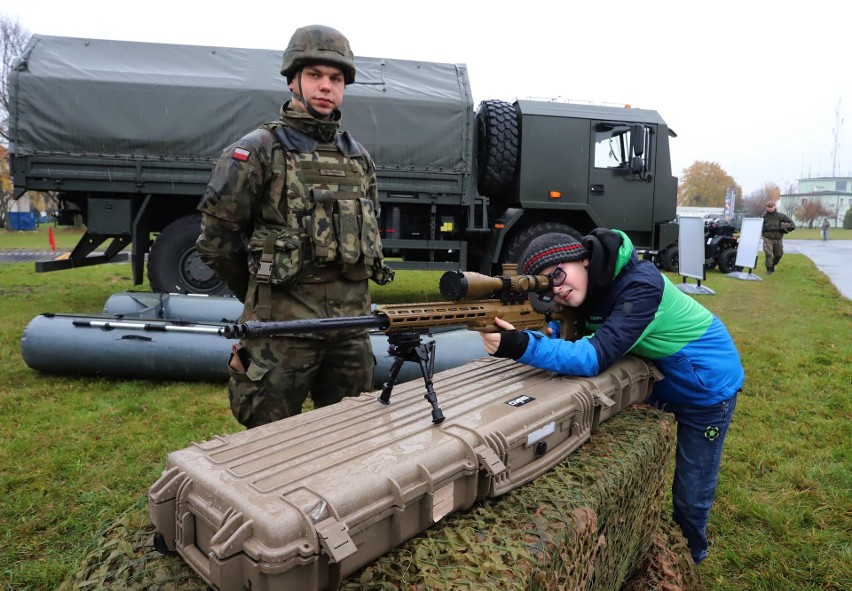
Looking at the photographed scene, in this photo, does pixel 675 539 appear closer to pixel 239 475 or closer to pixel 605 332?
pixel 605 332

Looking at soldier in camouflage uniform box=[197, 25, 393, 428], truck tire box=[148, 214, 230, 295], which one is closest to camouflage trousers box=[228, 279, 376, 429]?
soldier in camouflage uniform box=[197, 25, 393, 428]

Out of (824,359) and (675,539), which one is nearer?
(675,539)

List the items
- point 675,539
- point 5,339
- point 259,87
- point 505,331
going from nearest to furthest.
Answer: point 505,331 < point 675,539 < point 5,339 < point 259,87

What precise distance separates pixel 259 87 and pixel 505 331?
635cm

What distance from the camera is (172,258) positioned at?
750 cm

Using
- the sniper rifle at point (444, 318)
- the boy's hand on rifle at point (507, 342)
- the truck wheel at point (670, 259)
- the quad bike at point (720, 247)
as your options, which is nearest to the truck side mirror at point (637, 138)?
the truck wheel at point (670, 259)

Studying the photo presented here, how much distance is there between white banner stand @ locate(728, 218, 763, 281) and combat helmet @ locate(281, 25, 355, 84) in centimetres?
1381

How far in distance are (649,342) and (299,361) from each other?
1560 millimetres

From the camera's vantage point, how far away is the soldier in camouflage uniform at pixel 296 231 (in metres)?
Result: 2.46

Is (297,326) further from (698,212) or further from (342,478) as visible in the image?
(698,212)

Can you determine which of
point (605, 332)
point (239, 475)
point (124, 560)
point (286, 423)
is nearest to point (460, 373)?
point (605, 332)

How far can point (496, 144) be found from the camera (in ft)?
26.8

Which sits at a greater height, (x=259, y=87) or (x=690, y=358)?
(x=259, y=87)

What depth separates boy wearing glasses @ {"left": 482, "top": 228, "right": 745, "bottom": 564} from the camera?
240 centimetres
